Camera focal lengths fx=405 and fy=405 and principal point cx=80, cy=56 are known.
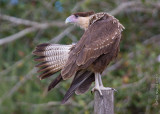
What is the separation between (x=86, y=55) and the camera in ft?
12.1

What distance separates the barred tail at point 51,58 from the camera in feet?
12.7

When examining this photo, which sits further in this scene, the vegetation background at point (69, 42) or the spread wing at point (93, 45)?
the vegetation background at point (69, 42)

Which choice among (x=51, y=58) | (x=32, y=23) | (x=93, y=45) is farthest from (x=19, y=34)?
(x=93, y=45)

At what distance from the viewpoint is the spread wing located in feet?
11.9

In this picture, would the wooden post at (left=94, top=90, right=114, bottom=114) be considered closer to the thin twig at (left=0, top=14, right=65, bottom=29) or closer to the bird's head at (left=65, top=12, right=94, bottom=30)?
the bird's head at (left=65, top=12, right=94, bottom=30)

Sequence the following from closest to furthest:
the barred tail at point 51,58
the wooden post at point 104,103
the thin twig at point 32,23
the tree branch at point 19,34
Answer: the wooden post at point 104,103 → the barred tail at point 51,58 → the tree branch at point 19,34 → the thin twig at point 32,23

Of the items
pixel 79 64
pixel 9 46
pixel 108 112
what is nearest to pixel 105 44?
pixel 79 64

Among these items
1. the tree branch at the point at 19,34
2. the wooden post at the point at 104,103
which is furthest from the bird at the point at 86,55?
the tree branch at the point at 19,34

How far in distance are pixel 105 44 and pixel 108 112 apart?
753 millimetres

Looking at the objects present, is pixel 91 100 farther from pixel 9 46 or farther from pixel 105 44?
pixel 9 46

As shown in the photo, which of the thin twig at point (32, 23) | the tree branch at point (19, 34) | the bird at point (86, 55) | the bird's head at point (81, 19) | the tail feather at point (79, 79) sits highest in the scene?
the thin twig at point (32, 23)

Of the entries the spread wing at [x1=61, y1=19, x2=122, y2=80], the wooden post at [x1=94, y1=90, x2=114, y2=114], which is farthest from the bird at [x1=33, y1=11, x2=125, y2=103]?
the wooden post at [x1=94, y1=90, x2=114, y2=114]

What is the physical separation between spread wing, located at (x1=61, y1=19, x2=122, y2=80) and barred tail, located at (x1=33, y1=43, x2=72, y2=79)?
6.4 inches

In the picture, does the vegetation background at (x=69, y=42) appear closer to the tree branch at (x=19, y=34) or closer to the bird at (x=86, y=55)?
the tree branch at (x=19, y=34)
